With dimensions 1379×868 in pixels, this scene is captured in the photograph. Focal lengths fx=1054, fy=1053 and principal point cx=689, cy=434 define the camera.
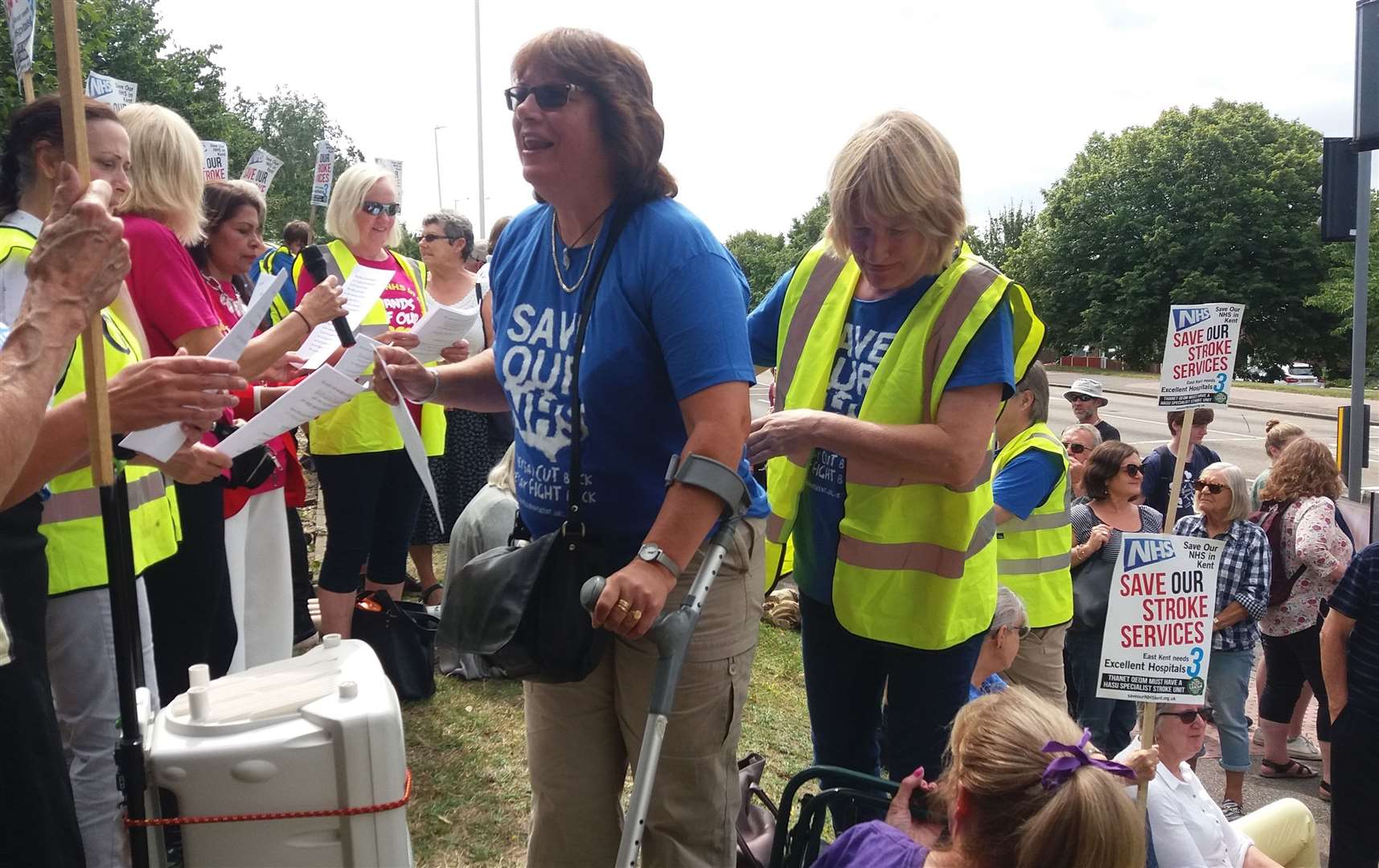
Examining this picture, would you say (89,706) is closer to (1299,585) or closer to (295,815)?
(295,815)

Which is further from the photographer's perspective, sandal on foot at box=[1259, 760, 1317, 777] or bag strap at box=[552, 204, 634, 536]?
sandal on foot at box=[1259, 760, 1317, 777]

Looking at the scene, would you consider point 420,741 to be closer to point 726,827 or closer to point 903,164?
point 726,827

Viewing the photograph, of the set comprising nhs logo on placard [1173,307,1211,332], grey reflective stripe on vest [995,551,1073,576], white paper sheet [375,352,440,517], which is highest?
nhs logo on placard [1173,307,1211,332]

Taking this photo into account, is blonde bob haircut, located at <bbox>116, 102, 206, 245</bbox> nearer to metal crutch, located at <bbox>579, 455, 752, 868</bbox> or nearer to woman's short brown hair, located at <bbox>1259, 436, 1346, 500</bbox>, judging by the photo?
metal crutch, located at <bbox>579, 455, 752, 868</bbox>

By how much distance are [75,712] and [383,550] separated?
212cm

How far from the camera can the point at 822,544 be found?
8.28ft

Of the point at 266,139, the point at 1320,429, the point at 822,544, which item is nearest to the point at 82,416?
the point at 822,544

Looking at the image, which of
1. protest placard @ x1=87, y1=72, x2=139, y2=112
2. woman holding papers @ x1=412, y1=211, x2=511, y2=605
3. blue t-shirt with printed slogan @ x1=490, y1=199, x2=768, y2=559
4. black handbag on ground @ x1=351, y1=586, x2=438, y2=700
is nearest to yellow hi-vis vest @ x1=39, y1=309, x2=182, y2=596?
blue t-shirt with printed slogan @ x1=490, y1=199, x2=768, y2=559

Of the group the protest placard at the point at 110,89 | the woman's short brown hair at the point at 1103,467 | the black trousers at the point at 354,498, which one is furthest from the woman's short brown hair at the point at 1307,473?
the protest placard at the point at 110,89

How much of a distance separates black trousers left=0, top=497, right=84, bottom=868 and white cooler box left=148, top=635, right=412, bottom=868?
A: 27cm

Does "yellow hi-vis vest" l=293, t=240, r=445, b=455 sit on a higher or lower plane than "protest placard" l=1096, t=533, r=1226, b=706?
higher

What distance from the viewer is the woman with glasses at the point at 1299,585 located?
5043 mm

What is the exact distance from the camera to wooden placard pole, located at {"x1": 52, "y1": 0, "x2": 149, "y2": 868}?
4.43 feet

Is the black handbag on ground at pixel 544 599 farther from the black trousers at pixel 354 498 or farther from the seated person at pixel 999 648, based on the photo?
the black trousers at pixel 354 498
